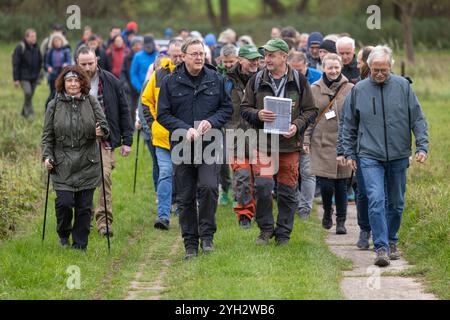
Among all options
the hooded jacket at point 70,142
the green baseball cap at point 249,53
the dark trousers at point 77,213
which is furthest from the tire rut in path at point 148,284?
the green baseball cap at point 249,53

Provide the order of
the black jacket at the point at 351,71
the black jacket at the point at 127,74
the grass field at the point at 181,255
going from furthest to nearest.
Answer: the black jacket at the point at 127,74 < the black jacket at the point at 351,71 < the grass field at the point at 181,255

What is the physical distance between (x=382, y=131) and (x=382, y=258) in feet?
4.21

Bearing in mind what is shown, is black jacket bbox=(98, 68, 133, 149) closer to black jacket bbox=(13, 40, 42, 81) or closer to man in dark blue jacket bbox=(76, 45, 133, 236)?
man in dark blue jacket bbox=(76, 45, 133, 236)

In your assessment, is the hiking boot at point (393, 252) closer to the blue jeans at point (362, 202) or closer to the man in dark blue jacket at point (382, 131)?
the man in dark blue jacket at point (382, 131)

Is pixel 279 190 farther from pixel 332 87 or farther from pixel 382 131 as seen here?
pixel 332 87

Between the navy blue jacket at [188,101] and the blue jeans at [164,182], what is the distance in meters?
2.28

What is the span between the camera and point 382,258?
1052cm

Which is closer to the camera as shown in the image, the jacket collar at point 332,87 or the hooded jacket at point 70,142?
the hooded jacket at point 70,142

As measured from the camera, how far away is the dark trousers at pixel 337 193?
42.2 ft

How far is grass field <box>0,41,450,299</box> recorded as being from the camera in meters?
9.23

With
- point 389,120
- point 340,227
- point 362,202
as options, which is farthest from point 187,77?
point 340,227

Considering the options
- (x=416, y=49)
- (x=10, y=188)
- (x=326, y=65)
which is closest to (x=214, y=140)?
(x=326, y=65)

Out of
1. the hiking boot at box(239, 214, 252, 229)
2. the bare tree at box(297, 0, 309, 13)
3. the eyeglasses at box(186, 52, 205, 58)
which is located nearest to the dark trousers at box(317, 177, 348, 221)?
the hiking boot at box(239, 214, 252, 229)

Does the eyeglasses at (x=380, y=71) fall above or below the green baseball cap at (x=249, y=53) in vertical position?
below
